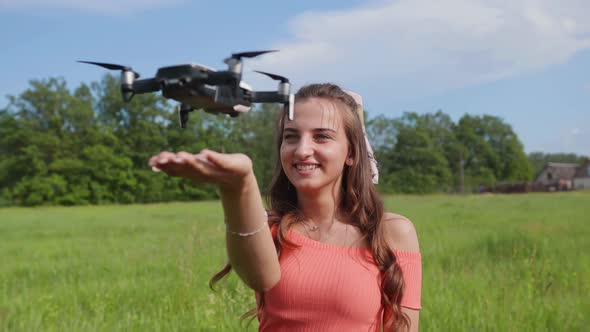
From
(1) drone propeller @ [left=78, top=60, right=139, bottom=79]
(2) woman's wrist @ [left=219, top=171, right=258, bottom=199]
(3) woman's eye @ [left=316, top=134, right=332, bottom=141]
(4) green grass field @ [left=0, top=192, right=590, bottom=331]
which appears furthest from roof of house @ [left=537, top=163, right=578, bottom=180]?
(1) drone propeller @ [left=78, top=60, right=139, bottom=79]

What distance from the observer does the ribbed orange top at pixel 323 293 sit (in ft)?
6.29

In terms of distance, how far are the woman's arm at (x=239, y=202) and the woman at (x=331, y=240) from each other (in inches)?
0.7

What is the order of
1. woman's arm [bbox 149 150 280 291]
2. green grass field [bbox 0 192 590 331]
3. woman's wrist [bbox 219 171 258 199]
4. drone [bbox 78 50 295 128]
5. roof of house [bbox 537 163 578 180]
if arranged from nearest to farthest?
1. drone [bbox 78 50 295 128]
2. woman's arm [bbox 149 150 280 291]
3. woman's wrist [bbox 219 171 258 199]
4. green grass field [bbox 0 192 590 331]
5. roof of house [bbox 537 163 578 180]

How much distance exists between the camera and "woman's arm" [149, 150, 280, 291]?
43.8 inches

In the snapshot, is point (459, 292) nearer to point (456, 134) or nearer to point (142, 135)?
point (142, 135)

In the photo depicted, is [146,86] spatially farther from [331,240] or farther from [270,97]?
[331,240]

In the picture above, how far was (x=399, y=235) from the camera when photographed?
2189 mm

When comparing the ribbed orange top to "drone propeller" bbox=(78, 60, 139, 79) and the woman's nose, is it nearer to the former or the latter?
the woman's nose

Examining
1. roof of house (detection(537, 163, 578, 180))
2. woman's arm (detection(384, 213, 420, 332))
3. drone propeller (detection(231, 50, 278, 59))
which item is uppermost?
roof of house (detection(537, 163, 578, 180))

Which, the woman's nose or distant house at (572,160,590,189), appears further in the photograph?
distant house at (572,160,590,189)

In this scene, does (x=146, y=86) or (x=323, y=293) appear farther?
(x=323, y=293)

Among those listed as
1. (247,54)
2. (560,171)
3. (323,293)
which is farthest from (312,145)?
(560,171)

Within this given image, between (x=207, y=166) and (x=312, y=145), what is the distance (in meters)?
0.82

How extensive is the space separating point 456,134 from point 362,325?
92942mm
